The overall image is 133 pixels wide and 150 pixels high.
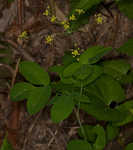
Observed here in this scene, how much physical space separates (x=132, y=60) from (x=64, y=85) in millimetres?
737

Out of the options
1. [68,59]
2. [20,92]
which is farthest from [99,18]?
[20,92]

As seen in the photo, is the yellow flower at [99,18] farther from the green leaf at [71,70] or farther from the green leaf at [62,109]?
the green leaf at [62,109]

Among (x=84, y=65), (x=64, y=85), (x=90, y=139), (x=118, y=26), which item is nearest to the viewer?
(x=84, y=65)

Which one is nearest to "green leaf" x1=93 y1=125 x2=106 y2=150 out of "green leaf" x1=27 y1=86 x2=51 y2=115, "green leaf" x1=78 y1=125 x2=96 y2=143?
"green leaf" x1=78 y1=125 x2=96 y2=143

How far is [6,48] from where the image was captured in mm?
2229

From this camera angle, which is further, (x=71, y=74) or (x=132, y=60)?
(x=132, y=60)

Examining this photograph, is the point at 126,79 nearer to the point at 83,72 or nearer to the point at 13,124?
the point at 83,72

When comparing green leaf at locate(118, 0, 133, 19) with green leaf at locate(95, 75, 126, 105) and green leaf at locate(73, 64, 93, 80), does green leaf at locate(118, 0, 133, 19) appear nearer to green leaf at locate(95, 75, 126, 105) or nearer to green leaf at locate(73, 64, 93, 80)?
green leaf at locate(95, 75, 126, 105)

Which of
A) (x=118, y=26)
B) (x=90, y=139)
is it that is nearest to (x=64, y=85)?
(x=90, y=139)

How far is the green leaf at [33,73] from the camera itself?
5.49 feet

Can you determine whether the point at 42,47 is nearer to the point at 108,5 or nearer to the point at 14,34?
the point at 14,34

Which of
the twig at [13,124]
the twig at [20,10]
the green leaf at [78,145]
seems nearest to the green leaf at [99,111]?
the green leaf at [78,145]

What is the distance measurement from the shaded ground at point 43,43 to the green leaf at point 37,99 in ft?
2.06

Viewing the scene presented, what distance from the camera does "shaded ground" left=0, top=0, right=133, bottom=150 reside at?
218 centimetres
